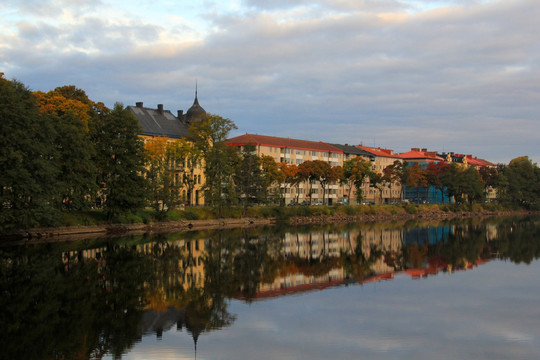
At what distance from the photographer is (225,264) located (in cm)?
3919

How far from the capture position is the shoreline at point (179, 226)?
55.5 meters

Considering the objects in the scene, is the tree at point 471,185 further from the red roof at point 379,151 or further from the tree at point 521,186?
the red roof at point 379,151

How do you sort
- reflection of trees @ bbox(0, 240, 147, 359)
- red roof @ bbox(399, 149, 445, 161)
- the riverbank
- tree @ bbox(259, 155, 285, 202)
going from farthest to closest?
red roof @ bbox(399, 149, 445, 161)
tree @ bbox(259, 155, 285, 202)
the riverbank
reflection of trees @ bbox(0, 240, 147, 359)

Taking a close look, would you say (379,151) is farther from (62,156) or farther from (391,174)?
(62,156)

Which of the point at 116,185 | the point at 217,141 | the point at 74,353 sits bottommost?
the point at 74,353

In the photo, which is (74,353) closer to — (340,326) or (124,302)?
(124,302)

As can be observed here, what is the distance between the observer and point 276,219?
96875 millimetres

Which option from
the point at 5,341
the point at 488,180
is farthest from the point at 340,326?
the point at 488,180

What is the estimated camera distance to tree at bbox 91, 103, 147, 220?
64.3 metres

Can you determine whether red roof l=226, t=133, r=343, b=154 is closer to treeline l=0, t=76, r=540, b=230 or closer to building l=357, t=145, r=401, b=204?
building l=357, t=145, r=401, b=204

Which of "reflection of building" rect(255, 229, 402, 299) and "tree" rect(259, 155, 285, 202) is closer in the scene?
"reflection of building" rect(255, 229, 402, 299)

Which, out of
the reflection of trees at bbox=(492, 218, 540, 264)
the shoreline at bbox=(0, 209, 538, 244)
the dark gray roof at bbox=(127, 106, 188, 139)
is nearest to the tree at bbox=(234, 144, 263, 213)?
the shoreline at bbox=(0, 209, 538, 244)

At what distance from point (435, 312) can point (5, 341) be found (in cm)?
1635

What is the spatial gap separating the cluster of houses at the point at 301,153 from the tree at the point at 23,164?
24.9 m
